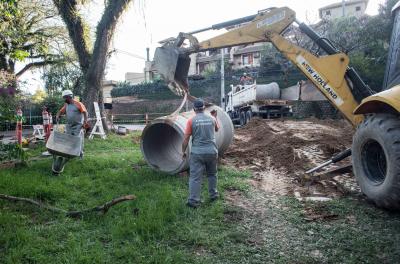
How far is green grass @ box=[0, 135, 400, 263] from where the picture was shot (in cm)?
357

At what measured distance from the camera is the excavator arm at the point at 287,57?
6066 mm

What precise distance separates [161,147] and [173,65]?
6.45ft

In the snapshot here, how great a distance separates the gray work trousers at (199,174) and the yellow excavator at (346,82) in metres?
1.98

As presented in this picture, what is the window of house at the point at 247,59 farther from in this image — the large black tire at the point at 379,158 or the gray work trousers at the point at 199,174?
the large black tire at the point at 379,158

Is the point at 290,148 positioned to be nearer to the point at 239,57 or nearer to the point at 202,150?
the point at 202,150

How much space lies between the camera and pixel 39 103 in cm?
2712

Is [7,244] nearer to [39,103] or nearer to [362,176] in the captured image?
[362,176]

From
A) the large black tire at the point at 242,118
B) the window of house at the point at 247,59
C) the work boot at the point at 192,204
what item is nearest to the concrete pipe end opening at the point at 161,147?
the work boot at the point at 192,204

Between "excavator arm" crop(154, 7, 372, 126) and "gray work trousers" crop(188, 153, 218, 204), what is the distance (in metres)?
2.31

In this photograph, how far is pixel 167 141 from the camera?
8.49 metres

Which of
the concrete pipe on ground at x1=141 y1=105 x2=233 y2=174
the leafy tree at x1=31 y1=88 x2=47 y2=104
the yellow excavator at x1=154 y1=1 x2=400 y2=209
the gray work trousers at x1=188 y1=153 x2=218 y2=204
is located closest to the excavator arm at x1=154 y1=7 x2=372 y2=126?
the yellow excavator at x1=154 y1=1 x2=400 y2=209

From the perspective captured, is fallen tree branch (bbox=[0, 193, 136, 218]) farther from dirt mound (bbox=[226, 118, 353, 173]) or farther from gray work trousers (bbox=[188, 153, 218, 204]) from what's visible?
dirt mound (bbox=[226, 118, 353, 173])

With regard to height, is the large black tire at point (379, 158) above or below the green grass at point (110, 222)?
above

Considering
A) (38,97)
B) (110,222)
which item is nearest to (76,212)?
(110,222)
